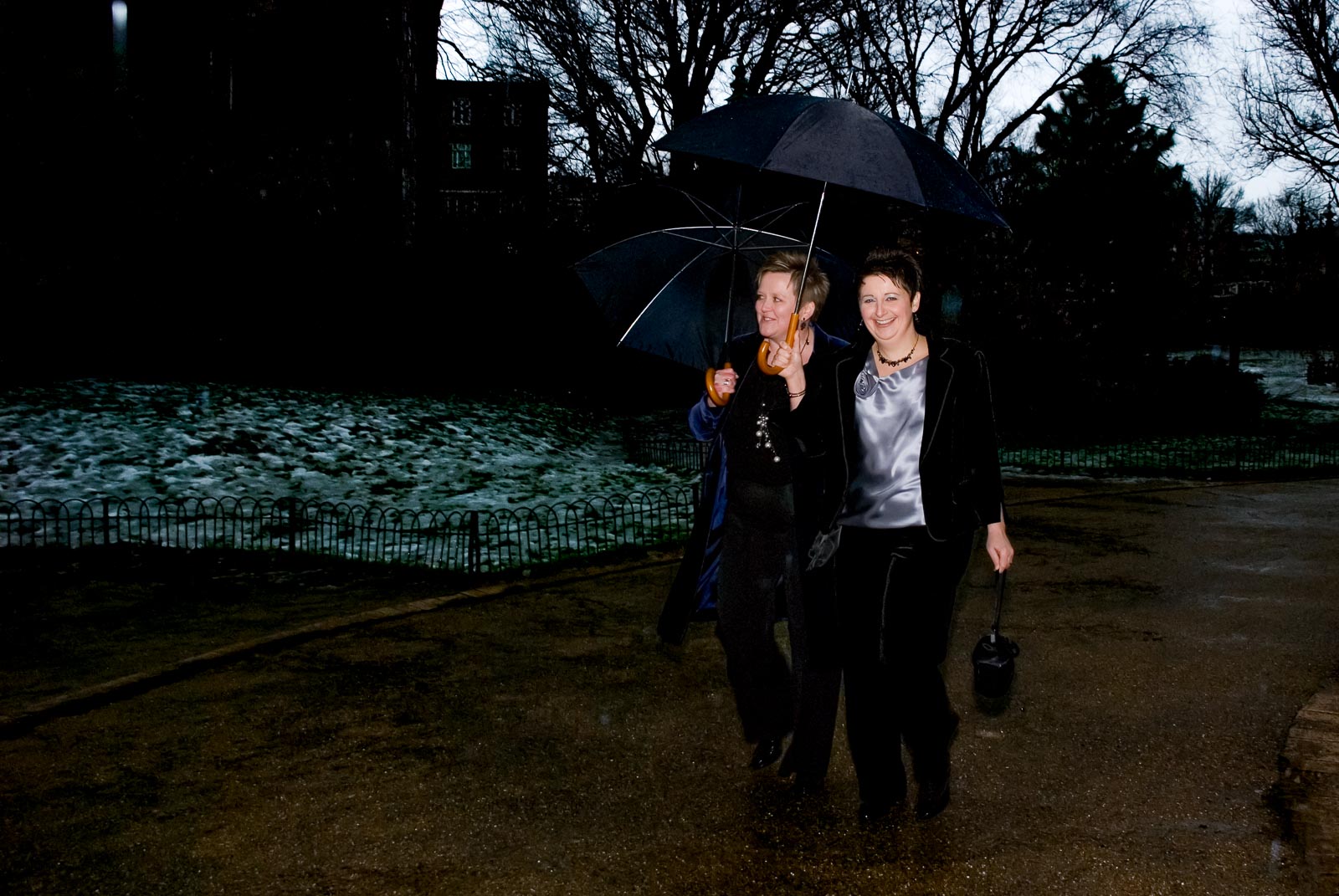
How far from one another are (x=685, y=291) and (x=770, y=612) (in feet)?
5.45

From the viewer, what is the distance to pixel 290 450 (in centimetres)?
1554

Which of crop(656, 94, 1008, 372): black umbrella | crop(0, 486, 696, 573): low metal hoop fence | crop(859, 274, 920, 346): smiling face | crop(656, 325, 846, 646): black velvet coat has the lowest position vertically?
crop(0, 486, 696, 573): low metal hoop fence

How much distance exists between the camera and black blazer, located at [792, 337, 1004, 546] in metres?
3.98

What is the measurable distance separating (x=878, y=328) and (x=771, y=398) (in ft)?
1.71

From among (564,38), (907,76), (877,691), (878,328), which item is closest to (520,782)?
(877,691)

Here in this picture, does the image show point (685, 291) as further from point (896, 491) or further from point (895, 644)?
point (895, 644)

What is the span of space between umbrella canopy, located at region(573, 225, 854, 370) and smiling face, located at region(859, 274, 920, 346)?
4.03 ft

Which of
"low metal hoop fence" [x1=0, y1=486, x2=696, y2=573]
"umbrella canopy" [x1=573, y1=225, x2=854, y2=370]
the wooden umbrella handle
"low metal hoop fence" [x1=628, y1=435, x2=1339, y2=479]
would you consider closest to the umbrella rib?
"umbrella canopy" [x1=573, y1=225, x2=854, y2=370]

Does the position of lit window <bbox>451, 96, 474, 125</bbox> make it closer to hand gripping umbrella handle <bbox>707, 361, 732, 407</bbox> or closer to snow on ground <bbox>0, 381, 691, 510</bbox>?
snow on ground <bbox>0, 381, 691, 510</bbox>

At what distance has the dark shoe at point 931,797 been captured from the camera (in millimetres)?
4348

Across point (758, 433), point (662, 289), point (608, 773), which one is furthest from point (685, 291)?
point (608, 773)

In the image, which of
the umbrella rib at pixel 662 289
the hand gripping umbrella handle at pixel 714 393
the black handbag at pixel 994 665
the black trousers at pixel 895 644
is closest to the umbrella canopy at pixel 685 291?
the umbrella rib at pixel 662 289

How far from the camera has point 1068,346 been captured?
23.8 metres

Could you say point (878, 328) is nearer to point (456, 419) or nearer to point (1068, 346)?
point (456, 419)
